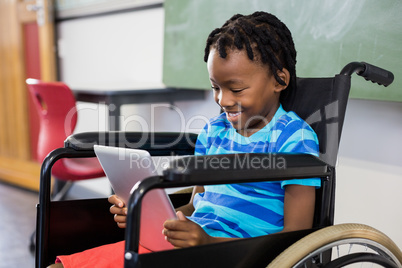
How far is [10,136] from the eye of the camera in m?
3.53

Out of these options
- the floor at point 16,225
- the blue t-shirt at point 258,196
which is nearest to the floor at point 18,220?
the floor at point 16,225

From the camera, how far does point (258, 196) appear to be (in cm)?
103

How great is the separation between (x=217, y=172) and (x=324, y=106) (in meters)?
0.41

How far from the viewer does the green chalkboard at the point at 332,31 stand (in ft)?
4.17

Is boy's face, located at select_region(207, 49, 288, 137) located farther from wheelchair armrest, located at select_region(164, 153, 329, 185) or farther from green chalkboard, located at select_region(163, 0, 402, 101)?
green chalkboard, located at select_region(163, 0, 402, 101)

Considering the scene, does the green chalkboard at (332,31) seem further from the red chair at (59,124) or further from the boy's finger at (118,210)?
the boy's finger at (118,210)

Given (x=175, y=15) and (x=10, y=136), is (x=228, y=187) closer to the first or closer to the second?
(x=175, y=15)

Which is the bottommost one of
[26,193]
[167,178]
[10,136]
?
[26,193]

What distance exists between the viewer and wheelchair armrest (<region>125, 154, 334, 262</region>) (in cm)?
74

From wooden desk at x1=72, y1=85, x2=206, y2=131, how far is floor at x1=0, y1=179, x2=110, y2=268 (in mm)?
780

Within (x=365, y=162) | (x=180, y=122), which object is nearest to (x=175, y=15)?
(x=180, y=122)

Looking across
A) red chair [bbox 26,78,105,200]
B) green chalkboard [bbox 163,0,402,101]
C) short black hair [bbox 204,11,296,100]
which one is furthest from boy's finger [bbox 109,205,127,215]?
red chair [bbox 26,78,105,200]

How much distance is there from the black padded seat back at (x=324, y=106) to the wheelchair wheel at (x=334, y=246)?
166 millimetres

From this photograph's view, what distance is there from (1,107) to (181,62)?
2107mm
